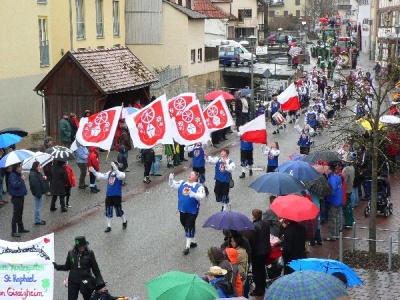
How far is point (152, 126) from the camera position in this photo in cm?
1903

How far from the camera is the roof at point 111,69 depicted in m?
26.4

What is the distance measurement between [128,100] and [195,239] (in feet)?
46.0

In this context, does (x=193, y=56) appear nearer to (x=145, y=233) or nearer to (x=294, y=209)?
(x=145, y=233)

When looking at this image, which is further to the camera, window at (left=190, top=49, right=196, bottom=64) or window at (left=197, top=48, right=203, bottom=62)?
window at (left=197, top=48, right=203, bottom=62)

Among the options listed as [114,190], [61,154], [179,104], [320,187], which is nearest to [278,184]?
[320,187]

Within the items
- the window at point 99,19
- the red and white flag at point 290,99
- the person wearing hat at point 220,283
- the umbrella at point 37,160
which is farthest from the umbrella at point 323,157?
the window at point 99,19

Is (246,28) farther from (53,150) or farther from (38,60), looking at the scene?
(53,150)

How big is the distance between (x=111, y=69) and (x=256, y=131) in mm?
8809

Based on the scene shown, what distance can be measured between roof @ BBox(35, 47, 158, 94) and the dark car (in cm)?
2639

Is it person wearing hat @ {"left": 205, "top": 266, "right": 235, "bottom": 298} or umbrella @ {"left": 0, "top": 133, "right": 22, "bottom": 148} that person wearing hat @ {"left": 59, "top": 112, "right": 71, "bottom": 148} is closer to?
umbrella @ {"left": 0, "top": 133, "right": 22, "bottom": 148}

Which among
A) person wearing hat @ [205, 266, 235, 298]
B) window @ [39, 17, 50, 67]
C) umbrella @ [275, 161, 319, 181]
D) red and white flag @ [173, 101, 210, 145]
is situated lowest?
person wearing hat @ [205, 266, 235, 298]

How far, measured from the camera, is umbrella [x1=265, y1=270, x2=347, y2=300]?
7824 mm

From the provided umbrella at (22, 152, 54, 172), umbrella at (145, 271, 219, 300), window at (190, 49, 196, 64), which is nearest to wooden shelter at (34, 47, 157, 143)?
umbrella at (22, 152, 54, 172)

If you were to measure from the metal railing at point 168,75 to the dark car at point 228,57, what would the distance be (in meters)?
12.5
